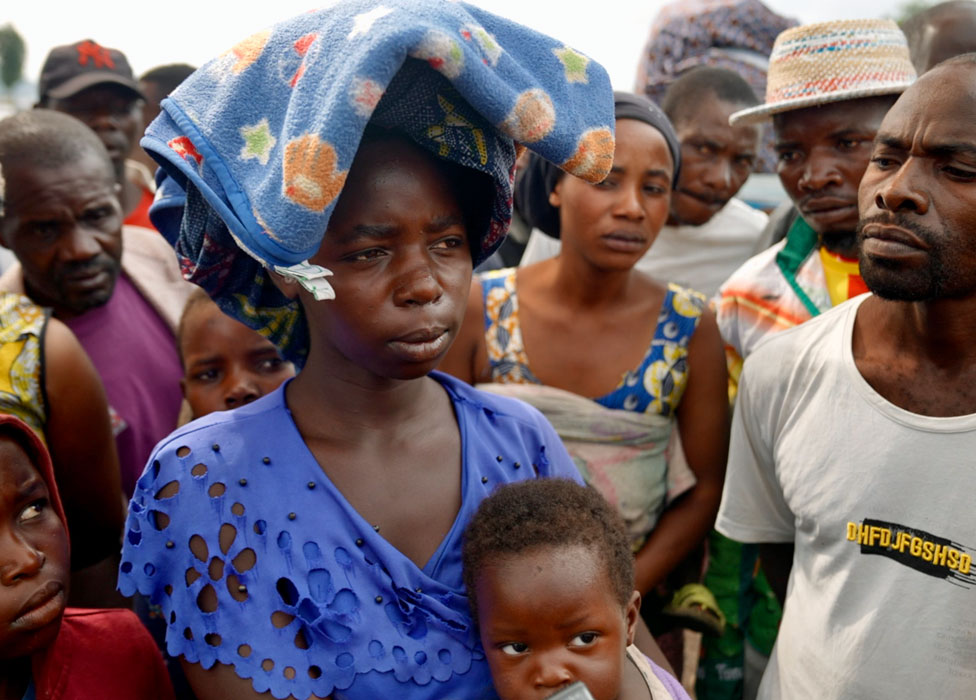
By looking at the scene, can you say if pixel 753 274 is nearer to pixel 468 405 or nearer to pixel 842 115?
pixel 842 115

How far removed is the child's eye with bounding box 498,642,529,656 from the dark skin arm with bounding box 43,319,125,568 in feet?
4.40

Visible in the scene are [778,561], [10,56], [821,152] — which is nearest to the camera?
[778,561]

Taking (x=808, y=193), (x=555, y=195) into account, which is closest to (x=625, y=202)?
(x=555, y=195)

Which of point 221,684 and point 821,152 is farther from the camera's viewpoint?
point 821,152

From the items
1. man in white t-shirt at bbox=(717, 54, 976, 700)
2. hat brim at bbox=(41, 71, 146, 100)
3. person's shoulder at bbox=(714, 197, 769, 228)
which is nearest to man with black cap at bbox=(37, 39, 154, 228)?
hat brim at bbox=(41, 71, 146, 100)

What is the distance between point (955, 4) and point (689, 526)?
2.36 metres

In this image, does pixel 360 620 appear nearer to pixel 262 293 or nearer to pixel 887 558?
pixel 262 293

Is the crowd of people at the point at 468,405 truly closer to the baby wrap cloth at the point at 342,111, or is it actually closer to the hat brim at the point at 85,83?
the baby wrap cloth at the point at 342,111

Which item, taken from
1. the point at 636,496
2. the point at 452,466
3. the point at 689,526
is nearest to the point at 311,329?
the point at 452,466

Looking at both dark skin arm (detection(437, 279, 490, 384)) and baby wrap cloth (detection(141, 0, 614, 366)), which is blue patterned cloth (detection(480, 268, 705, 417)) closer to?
dark skin arm (detection(437, 279, 490, 384))

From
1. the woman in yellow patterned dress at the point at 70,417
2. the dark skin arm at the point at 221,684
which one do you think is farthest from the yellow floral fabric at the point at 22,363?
the dark skin arm at the point at 221,684

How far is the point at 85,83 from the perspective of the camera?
411cm

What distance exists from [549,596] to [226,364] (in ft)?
4.17

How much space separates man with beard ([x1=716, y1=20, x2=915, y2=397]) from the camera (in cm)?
271
